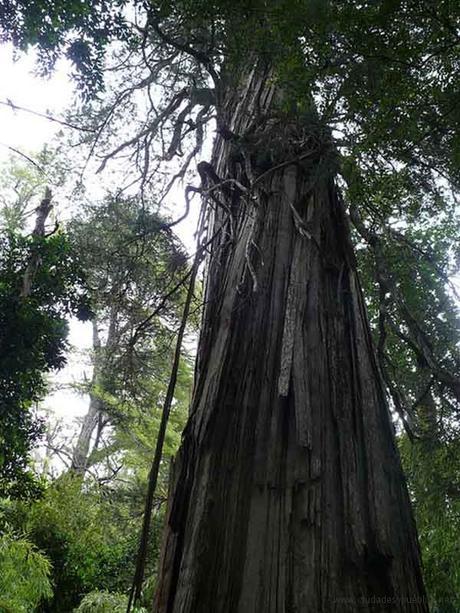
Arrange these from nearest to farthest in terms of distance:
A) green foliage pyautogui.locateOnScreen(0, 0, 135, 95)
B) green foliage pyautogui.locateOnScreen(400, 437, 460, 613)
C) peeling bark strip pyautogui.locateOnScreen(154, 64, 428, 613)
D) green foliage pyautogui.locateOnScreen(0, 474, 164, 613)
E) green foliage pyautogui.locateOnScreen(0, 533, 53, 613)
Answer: peeling bark strip pyautogui.locateOnScreen(154, 64, 428, 613)
green foliage pyautogui.locateOnScreen(0, 0, 135, 95)
green foliage pyautogui.locateOnScreen(400, 437, 460, 613)
green foliage pyautogui.locateOnScreen(0, 533, 53, 613)
green foliage pyautogui.locateOnScreen(0, 474, 164, 613)

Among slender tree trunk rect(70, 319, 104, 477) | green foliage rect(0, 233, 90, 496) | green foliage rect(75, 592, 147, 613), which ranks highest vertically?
slender tree trunk rect(70, 319, 104, 477)

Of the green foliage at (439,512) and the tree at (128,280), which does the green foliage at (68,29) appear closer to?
the tree at (128,280)

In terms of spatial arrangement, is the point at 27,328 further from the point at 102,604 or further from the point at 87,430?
the point at 87,430

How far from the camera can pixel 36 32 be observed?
218 cm

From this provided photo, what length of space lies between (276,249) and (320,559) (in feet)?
3.80

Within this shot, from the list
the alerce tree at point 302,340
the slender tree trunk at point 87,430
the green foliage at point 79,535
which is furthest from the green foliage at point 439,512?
the slender tree trunk at point 87,430

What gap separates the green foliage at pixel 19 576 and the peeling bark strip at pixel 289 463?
389 centimetres

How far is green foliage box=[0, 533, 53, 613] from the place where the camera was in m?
4.21

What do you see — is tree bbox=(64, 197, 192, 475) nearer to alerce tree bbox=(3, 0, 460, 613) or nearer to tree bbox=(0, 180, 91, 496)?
tree bbox=(0, 180, 91, 496)

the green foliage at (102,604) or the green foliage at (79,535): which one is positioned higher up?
the green foliage at (79,535)

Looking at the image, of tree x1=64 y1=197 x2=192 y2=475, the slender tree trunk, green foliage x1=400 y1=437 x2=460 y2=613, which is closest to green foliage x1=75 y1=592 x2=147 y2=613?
tree x1=64 y1=197 x2=192 y2=475

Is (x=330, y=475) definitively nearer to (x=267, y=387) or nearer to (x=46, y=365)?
(x=267, y=387)

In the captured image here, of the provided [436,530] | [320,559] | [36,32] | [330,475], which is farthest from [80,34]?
[436,530]

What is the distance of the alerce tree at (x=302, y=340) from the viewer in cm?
111
